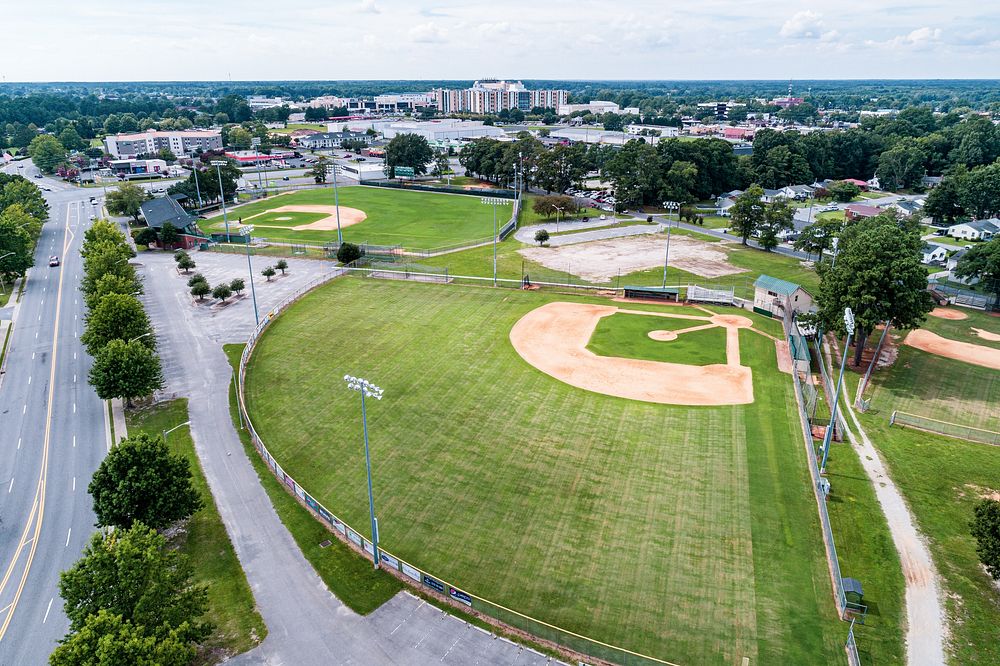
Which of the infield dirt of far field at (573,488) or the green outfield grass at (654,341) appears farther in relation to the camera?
the green outfield grass at (654,341)

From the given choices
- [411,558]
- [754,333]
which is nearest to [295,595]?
[411,558]

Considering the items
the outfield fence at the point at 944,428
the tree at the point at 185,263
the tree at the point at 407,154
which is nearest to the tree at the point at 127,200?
the tree at the point at 185,263

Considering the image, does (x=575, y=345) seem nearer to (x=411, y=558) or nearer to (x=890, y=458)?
(x=890, y=458)

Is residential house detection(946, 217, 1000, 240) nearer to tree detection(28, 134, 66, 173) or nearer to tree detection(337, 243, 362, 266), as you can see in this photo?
tree detection(337, 243, 362, 266)

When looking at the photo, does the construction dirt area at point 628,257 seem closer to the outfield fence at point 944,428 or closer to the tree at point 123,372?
the outfield fence at point 944,428

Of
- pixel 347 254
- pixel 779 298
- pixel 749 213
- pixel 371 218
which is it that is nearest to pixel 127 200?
pixel 371 218

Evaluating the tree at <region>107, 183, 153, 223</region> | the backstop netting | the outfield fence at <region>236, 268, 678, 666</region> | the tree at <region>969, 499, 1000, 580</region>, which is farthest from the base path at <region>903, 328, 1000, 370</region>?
the tree at <region>107, 183, 153, 223</region>
